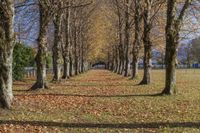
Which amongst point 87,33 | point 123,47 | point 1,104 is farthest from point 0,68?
point 87,33

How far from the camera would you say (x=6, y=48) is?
14.7 metres

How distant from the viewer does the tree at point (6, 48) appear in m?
14.5

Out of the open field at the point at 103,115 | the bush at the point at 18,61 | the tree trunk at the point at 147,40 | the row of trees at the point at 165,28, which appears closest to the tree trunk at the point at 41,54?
the open field at the point at 103,115

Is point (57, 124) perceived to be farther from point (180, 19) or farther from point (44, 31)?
point (44, 31)

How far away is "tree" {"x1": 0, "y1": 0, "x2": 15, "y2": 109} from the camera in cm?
1451

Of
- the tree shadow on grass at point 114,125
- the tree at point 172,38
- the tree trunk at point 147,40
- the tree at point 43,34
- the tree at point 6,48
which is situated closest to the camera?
the tree shadow on grass at point 114,125

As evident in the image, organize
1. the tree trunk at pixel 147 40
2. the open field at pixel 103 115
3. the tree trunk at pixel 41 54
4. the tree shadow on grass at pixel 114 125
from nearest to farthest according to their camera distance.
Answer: the open field at pixel 103 115, the tree shadow on grass at pixel 114 125, the tree trunk at pixel 41 54, the tree trunk at pixel 147 40

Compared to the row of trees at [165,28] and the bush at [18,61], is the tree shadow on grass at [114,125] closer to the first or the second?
the row of trees at [165,28]

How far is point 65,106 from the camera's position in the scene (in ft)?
53.8

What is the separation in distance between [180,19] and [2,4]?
30.3 ft

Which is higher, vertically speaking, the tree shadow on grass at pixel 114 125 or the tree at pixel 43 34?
the tree at pixel 43 34

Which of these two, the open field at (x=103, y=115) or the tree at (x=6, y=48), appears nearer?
the open field at (x=103, y=115)

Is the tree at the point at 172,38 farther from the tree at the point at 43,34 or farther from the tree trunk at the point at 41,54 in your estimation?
the tree trunk at the point at 41,54

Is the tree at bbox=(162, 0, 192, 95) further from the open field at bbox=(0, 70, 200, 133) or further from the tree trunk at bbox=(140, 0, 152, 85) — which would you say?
the tree trunk at bbox=(140, 0, 152, 85)
